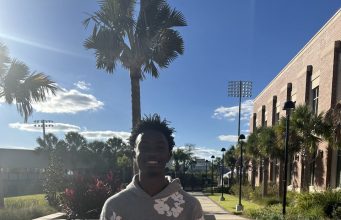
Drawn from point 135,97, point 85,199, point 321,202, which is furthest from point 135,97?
point 321,202

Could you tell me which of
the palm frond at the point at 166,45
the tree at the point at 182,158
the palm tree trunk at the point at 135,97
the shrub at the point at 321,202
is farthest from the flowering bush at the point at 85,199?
the tree at the point at 182,158

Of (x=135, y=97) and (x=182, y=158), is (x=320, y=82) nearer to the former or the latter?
(x=135, y=97)

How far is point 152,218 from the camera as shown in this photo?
6.87 ft

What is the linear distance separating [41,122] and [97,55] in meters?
43.5

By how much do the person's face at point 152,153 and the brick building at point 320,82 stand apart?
73.1 ft

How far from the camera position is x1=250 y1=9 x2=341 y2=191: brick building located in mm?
22844

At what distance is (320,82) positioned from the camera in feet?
84.1

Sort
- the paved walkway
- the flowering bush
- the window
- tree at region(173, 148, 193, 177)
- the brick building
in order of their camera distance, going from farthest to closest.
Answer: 1. tree at region(173, 148, 193, 177)
2. the window
3. the brick building
4. the paved walkway
5. the flowering bush

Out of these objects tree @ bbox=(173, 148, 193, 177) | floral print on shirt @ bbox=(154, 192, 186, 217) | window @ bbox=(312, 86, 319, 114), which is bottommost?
tree @ bbox=(173, 148, 193, 177)

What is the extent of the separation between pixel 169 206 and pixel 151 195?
0.37 feet

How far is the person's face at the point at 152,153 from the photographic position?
2084 millimetres

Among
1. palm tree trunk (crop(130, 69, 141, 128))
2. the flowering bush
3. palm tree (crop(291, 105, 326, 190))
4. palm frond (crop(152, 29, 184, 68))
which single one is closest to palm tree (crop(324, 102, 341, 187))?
palm tree (crop(291, 105, 326, 190))

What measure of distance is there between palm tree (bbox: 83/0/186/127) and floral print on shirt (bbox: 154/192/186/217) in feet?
44.8

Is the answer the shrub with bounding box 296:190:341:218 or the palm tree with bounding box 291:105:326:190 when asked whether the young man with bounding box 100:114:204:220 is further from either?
the palm tree with bounding box 291:105:326:190
